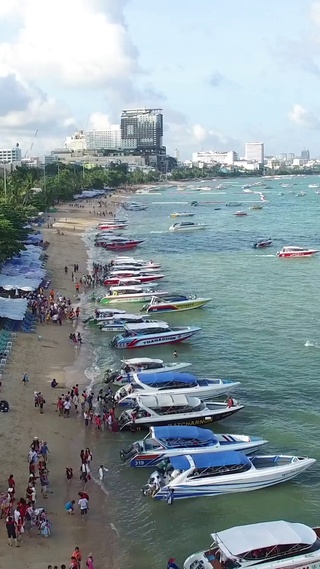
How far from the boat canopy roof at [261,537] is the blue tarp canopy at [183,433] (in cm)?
664

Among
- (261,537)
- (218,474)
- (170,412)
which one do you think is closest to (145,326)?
(170,412)

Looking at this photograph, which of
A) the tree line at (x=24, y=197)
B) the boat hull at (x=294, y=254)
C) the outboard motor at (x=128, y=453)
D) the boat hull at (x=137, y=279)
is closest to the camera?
the outboard motor at (x=128, y=453)

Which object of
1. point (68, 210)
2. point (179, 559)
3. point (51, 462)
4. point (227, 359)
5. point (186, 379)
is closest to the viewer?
point (179, 559)

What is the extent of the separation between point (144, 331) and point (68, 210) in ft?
308

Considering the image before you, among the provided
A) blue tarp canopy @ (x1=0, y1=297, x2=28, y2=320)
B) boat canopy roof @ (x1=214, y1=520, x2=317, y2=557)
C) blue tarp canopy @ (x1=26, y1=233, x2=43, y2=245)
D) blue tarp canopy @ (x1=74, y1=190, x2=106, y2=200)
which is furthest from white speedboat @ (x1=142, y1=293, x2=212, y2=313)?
blue tarp canopy @ (x1=74, y1=190, x2=106, y2=200)

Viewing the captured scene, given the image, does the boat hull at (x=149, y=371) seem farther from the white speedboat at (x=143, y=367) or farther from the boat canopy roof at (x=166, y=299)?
the boat canopy roof at (x=166, y=299)

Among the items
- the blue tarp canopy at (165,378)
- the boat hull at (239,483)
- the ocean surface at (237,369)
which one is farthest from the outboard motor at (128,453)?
the blue tarp canopy at (165,378)

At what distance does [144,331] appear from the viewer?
41094 millimetres

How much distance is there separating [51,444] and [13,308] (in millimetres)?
16064

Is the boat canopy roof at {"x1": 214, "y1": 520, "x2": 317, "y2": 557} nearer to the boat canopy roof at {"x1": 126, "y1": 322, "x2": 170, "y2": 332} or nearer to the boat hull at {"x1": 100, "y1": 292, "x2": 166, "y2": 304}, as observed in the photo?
the boat canopy roof at {"x1": 126, "y1": 322, "x2": 170, "y2": 332}

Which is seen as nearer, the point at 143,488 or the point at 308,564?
the point at 308,564

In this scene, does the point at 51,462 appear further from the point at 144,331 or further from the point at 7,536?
the point at 144,331

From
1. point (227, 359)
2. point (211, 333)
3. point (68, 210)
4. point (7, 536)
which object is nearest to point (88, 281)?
point (211, 333)

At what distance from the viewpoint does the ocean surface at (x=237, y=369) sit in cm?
2178
